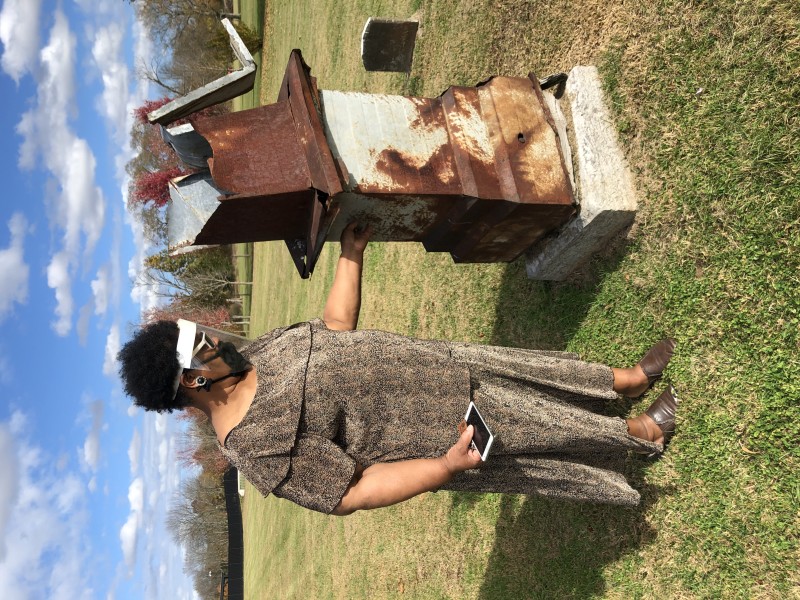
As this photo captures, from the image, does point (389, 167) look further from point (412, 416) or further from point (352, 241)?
point (412, 416)

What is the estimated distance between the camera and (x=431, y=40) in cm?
636

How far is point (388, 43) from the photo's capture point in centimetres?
477

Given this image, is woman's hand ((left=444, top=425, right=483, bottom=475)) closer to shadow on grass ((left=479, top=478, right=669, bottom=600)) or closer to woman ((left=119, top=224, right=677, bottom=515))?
woman ((left=119, top=224, right=677, bottom=515))

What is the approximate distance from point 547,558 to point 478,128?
2.83 metres

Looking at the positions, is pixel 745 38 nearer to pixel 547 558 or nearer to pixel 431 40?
pixel 547 558

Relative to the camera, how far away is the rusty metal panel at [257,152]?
8.50 feet

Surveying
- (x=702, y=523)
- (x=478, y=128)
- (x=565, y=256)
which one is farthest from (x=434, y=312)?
(x=702, y=523)

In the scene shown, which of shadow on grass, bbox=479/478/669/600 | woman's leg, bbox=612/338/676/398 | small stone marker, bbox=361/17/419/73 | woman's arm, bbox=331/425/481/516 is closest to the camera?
woman's arm, bbox=331/425/481/516

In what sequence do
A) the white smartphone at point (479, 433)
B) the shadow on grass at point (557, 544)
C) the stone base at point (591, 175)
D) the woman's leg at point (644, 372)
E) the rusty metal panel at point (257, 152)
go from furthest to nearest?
the shadow on grass at point (557, 544)
the stone base at point (591, 175)
the woman's leg at point (644, 372)
the rusty metal panel at point (257, 152)
the white smartphone at point (479, 433)

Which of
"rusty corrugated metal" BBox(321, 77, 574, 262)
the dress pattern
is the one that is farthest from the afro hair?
"rusty corrugated metal" BBox(321, 77, 574, 262)

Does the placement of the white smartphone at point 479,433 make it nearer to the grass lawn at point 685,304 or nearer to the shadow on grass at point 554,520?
the grass lawn at point 685,304

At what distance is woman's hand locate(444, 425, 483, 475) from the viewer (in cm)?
228

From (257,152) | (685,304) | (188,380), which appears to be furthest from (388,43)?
(188,380)

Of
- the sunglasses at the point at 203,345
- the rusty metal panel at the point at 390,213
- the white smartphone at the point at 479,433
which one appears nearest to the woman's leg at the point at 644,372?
the white smartphone at the point at 479,433
